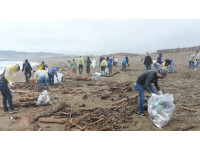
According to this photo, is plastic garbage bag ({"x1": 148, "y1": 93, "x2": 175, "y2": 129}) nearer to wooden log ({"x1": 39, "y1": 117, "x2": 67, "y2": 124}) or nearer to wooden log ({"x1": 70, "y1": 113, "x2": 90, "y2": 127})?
wooden log ({"x1": 70, "y1": 113, "x2": 90, "y2": 127})

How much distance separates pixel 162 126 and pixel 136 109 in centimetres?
126

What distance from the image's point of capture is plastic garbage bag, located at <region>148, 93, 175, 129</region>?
3.71m

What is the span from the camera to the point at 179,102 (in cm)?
564

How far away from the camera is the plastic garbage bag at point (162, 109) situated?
371 centimetres

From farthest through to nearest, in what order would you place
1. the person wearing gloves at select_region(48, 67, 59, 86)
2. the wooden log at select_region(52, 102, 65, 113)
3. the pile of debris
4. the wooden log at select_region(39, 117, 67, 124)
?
the person wearing gloves at select_region(48, 67, 59, 86) < the wooden log at select_region(52, 102, 65, 113) < the wooden log at select_region(39, 117, 67, 124) < the pile of debris

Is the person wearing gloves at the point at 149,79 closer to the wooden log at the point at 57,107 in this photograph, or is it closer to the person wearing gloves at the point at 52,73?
the wooden log at the point at 57,107

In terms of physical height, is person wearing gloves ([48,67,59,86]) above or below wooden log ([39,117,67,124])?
above

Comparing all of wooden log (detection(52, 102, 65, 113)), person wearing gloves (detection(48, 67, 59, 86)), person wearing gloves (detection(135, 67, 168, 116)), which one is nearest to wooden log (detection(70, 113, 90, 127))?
wooden log (detection(52, 102, 65, 113))

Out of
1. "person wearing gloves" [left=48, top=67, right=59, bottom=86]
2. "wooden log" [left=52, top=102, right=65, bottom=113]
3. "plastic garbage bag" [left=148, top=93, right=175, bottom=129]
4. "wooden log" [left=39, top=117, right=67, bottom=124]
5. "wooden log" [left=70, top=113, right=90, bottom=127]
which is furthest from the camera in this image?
"person wearing gloves" [left=48, top=67, right=59, bottom=86]

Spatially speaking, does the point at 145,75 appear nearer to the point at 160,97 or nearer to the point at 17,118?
the point at 160,97

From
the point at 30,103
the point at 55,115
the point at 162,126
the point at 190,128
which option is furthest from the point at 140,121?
the point at 30,103

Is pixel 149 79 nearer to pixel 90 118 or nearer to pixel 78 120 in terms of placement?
pixel 90 118

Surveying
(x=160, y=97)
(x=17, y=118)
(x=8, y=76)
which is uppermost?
(x=8, y=76)

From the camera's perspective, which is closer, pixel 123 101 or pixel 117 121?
pixel 117 121
